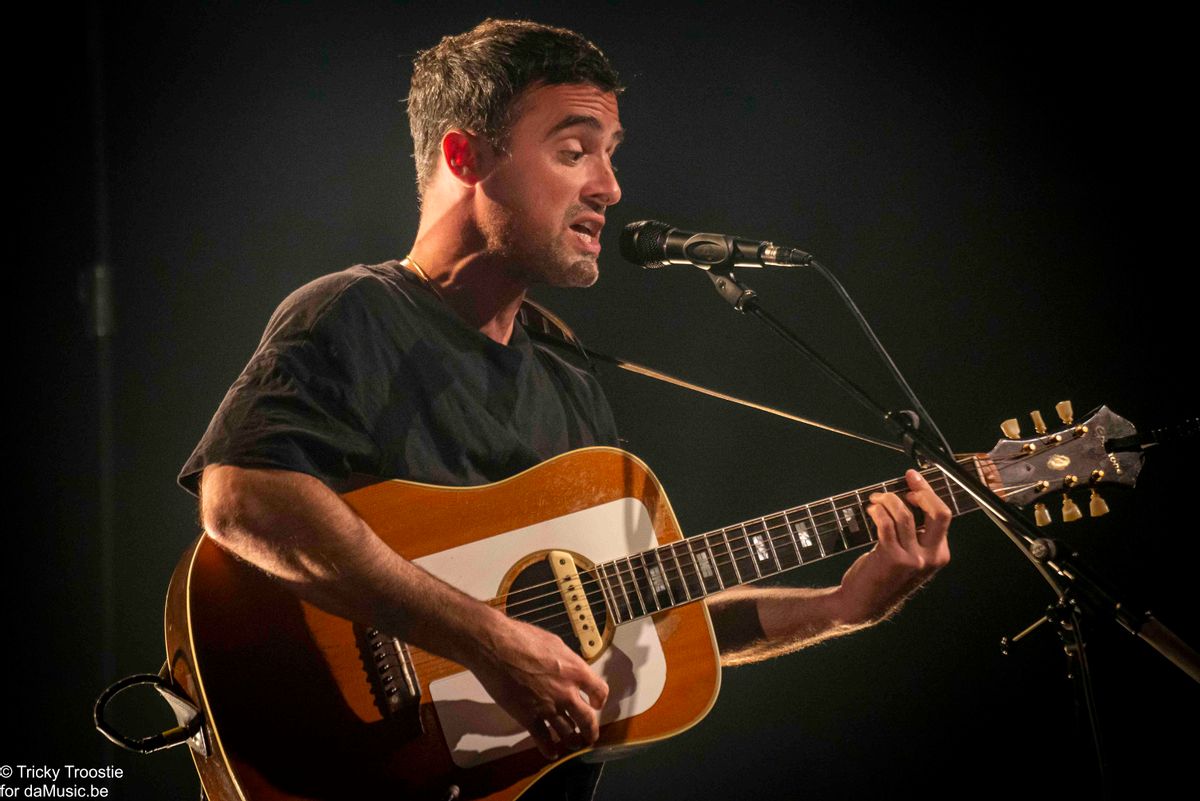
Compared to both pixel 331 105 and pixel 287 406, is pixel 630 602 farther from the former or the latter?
pixel 331 105

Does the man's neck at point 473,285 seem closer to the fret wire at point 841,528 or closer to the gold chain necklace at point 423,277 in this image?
the gold chain necklace at point 423,277

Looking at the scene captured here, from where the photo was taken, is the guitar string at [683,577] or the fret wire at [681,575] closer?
the guitar string at [683,577]

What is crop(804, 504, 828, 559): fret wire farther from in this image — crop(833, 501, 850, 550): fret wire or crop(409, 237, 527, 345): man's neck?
crop(409, 237, 527, 345): man's neck

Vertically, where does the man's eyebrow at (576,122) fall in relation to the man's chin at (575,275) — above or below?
above

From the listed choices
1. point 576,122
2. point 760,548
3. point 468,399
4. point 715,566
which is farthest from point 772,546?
point 576,122

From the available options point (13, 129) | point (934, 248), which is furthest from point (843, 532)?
point (13, 129)

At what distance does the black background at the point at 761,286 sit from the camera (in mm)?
2461

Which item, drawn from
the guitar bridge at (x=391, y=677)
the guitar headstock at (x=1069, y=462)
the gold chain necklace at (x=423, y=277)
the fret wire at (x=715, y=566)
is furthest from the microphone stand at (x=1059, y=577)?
the guitar bridge at (x=391, y=677)

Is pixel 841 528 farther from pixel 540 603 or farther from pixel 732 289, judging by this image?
pixel 540 603

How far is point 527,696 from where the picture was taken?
1983mm

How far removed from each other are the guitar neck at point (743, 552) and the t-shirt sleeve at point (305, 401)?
587mm

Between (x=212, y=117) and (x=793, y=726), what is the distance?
220cm

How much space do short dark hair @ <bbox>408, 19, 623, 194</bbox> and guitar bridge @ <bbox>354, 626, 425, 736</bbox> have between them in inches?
46.1

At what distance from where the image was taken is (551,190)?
2395mm
